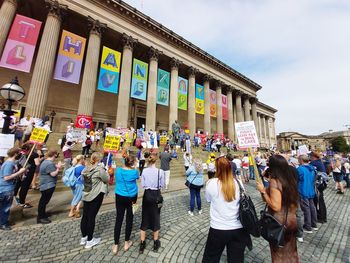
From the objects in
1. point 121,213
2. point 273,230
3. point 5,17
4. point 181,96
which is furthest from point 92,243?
point 181,96

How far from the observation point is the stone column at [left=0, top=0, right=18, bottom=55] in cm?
1202

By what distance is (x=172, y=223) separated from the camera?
4.43 m

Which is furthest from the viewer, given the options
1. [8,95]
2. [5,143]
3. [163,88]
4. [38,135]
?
[163,88]

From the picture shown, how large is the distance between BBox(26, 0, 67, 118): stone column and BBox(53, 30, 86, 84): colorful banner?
3.31 ft

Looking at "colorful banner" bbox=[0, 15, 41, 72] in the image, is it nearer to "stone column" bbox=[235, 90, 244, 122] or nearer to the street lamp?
the street lamp

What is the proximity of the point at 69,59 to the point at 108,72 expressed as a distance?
303 cm

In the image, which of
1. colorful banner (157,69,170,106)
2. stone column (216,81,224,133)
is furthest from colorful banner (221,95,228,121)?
colorful banner (157,69,170,106)

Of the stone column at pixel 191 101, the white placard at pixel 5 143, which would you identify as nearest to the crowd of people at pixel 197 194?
the white placard at pixel 5 143

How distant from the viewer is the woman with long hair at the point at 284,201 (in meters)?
1.98

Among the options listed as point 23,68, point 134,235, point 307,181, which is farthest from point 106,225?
point 23,68

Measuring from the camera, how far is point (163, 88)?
19.6 meters

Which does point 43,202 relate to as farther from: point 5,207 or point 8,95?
point 8,95

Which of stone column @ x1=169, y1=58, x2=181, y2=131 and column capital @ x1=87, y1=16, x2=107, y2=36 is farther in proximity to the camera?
stone column @ x1=169, y1=58, x2=181, y2=131

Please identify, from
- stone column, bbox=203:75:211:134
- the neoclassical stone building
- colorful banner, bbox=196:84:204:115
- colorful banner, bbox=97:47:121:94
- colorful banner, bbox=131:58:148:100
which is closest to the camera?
the neoclassical stone building
